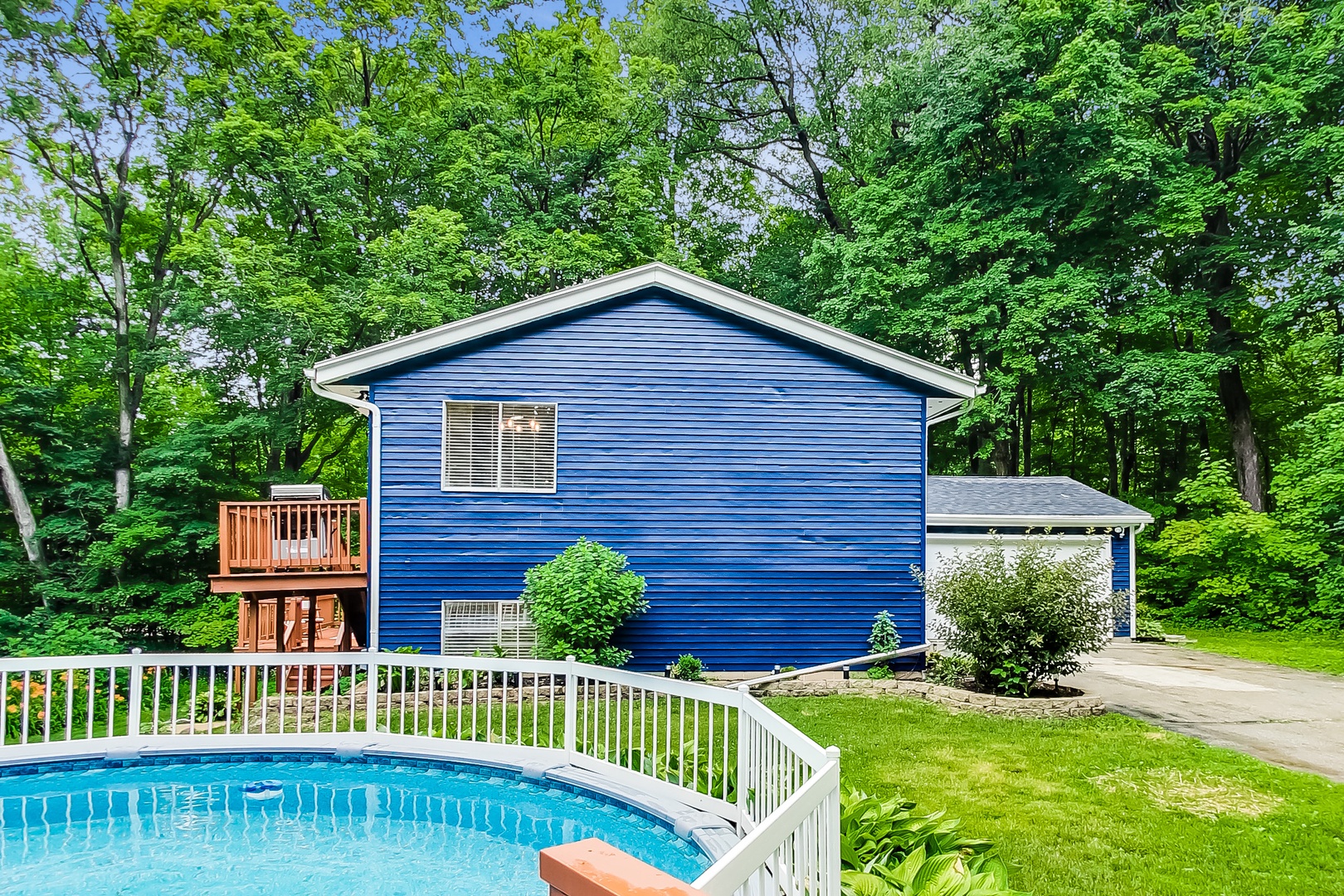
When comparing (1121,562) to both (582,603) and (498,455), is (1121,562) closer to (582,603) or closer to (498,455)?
(582,603)

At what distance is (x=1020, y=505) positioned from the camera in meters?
14.4

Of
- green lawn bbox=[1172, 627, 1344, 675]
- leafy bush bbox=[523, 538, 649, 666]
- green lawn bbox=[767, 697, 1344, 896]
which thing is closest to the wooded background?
green lawn bbox=[1172, 627, 1344, 675]

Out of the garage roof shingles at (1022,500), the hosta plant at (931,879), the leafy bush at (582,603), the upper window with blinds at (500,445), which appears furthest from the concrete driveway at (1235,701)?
the upper window with blinds at (500,445)

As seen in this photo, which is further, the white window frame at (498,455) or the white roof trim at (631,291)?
the white window frame at (498,455)

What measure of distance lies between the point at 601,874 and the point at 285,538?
10.0 metres

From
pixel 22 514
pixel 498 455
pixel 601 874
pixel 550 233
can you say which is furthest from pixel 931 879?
pixel 22 514

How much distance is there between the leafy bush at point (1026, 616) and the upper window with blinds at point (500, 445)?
5818mm

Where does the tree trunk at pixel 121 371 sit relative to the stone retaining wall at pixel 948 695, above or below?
above

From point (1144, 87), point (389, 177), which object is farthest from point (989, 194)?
point (389, 177)

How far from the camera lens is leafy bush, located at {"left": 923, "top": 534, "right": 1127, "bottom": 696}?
8133mm

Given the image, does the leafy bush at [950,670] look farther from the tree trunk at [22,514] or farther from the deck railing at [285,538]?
the tree trunk at [22,514]

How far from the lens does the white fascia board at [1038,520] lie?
13797 mm

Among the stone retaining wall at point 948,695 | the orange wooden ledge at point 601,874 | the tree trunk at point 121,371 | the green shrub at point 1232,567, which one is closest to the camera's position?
the orange wooden ledge at point 601,874

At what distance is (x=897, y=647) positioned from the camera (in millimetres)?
10680
